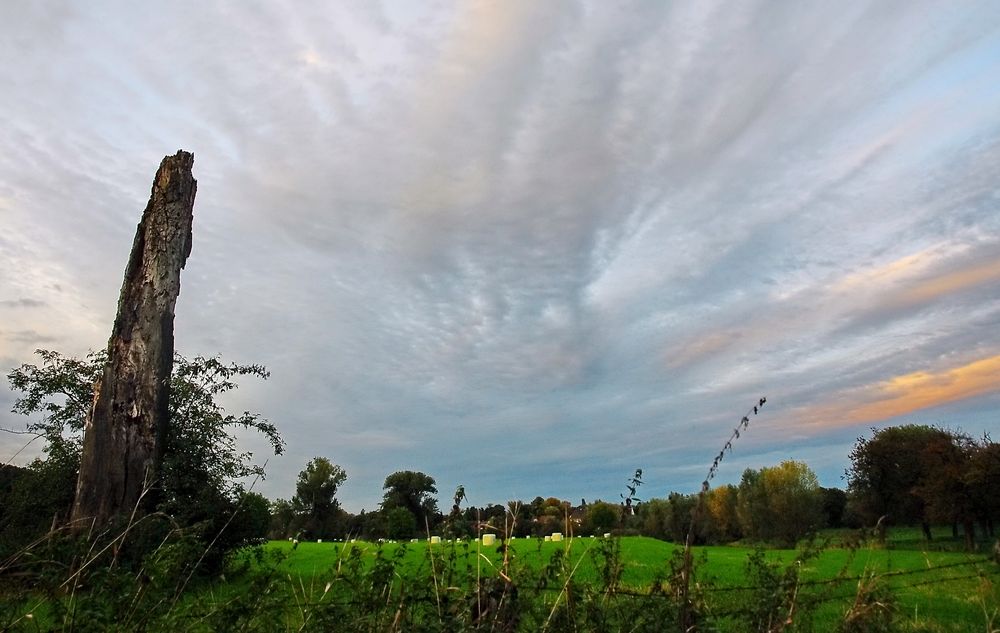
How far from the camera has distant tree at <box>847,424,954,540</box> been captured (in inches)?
1658

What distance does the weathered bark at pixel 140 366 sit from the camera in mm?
16344

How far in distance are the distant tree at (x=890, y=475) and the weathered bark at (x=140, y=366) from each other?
41.5 meters

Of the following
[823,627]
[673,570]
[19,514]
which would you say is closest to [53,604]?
[673,570]

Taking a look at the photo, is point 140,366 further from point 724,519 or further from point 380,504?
point 724,519

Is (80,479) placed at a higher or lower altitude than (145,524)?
higher

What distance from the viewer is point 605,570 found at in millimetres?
4785

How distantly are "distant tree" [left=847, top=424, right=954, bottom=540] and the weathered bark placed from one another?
1633 inches

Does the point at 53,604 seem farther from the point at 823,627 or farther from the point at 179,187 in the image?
the point at 179,187

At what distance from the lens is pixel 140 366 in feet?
57.5

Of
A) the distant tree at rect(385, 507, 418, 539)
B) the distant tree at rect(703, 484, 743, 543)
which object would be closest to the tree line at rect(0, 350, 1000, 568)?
the distant tree at rect(385, 507, 418, 539)

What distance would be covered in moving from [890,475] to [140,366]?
44.8 m

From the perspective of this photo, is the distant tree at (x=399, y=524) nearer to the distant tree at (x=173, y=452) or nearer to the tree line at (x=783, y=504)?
the tree line at (x=783, y=504)

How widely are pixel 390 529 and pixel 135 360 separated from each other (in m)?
14.6

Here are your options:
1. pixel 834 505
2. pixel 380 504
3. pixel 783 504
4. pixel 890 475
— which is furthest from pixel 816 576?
pixel 783 504
